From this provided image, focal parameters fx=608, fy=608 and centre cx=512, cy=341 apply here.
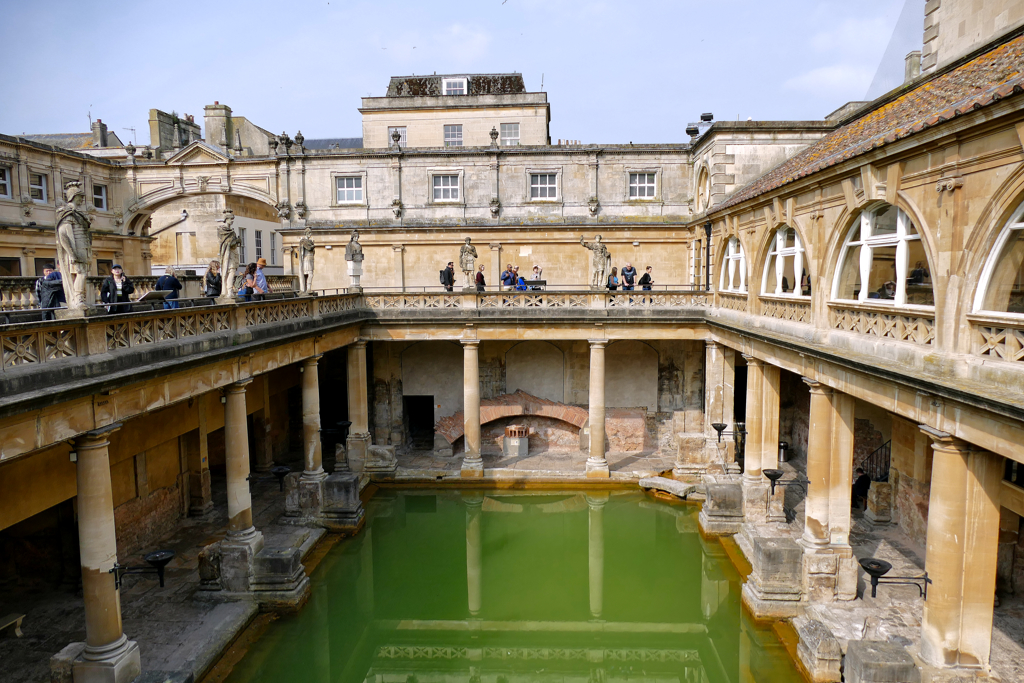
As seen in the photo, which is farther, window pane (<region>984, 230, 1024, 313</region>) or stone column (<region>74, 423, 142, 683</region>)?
stone column (<region>74, 423, 142, 683</region>)

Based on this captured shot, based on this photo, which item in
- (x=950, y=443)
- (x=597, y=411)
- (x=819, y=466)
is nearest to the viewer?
(x=950, y=443)

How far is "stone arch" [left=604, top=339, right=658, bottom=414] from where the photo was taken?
1016 inches

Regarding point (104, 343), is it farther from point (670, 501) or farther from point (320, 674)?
point (670, 501)

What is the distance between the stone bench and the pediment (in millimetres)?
20598

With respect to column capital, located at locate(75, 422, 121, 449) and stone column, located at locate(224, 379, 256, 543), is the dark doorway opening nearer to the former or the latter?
stone column, located at locate(224, 379, 256, 543)

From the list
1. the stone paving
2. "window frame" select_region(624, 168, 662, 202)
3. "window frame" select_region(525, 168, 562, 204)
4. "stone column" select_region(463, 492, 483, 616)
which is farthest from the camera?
"window frame" select_region(525, 168, 562, 204)

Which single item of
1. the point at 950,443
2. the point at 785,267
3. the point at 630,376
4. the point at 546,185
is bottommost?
the point at 630,376

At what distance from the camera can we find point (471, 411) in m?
22.7

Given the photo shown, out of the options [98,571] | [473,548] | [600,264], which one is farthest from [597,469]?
[98,571]

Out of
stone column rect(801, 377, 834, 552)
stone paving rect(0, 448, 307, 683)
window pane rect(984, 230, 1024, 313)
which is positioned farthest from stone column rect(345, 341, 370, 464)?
window pane rect(984, 230, 1024, 313)

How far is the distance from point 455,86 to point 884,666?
3333cm

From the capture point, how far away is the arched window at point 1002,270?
800 cm

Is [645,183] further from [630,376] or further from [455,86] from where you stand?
[455,86]

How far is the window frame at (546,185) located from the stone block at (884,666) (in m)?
20.4
